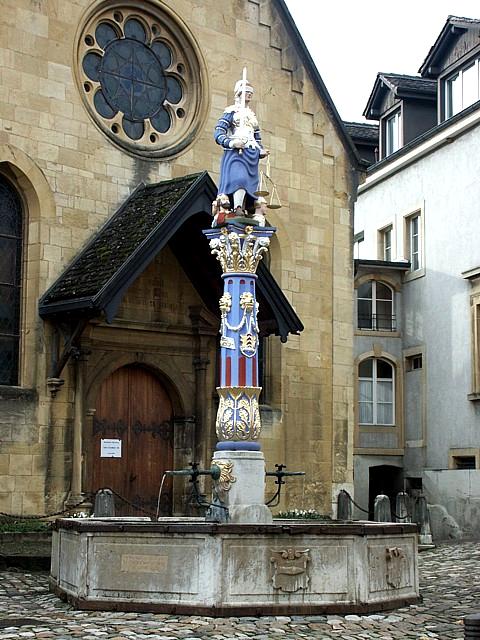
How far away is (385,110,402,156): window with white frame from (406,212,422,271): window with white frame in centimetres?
254

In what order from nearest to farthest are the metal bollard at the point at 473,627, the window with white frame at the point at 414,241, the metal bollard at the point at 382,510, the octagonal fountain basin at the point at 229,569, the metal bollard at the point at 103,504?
the metal bollard at the point at 473,627
the octagonal fountain basin at the point at 229,569
the metal bollard at the point at 103,504
the metal bollard at the point at 382,510
the window with white frame at the point at 414,241

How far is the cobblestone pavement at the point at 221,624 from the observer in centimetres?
1105

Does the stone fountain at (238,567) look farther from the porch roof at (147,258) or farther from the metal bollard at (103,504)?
the porch roof at (147,258)

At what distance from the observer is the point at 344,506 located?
2256 cm

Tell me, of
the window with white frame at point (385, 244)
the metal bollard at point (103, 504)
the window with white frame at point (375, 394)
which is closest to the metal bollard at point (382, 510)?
the metal bollard at point (103, 504)

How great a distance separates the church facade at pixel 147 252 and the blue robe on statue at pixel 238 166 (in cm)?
352

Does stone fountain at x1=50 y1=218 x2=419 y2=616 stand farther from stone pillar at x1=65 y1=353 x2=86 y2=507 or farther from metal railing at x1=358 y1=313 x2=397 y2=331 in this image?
metal railing at x1=358 y1=313 x2=397 y2=331

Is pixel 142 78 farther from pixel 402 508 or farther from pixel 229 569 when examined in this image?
pixel 229 569

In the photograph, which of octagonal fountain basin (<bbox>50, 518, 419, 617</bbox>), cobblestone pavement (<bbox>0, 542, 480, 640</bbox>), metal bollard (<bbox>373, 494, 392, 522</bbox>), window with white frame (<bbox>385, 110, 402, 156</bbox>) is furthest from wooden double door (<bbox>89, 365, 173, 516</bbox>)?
window with white frame (<bbox>385, 110, 402, 156</bbox>)

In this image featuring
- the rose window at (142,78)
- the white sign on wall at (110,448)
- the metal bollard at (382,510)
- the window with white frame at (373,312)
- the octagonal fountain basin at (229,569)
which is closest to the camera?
the octagonal fountain basin at (229,569)

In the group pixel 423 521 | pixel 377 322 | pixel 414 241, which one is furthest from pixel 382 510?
pixel 414 241

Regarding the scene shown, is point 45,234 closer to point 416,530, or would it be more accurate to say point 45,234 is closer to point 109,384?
point 109,384

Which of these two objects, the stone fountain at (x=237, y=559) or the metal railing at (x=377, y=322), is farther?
the metal railing at (x=377, y=322)

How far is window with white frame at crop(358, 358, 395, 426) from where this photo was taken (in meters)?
32.8
